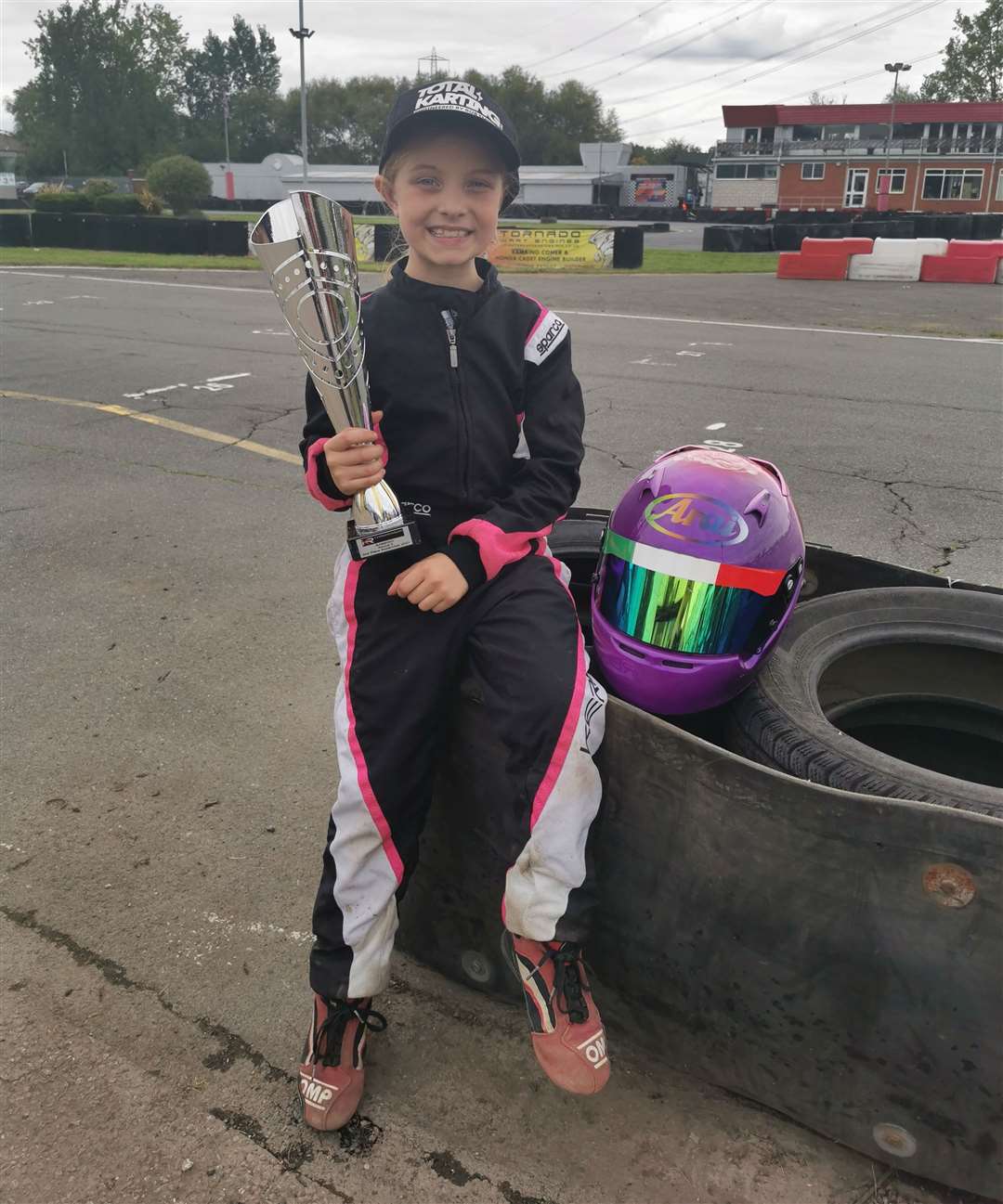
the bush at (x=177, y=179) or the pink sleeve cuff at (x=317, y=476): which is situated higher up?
the bush at (x=177, y=179)

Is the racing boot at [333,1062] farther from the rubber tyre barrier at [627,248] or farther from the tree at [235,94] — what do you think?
the tree at [235,94]

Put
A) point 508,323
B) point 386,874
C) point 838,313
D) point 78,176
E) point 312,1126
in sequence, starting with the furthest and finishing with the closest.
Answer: point 78,176
point 838,313
point 508,323
point 386,874
point 312,1126

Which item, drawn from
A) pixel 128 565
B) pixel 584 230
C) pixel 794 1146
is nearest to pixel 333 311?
pixel 794 1146

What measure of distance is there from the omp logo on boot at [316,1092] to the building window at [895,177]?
7714 cm

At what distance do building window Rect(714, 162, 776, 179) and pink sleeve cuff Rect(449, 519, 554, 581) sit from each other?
251 feet

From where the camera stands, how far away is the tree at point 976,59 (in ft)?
279

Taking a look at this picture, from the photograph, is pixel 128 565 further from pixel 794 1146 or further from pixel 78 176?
pixel 78 176

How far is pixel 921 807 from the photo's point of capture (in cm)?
145

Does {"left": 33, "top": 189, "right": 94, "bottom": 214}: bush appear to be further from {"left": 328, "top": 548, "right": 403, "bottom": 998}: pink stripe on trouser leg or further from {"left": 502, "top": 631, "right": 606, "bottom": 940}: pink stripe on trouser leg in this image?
{"left": 502, "top": 631, "right": 606, "bottom": 940}: pink stripe on trouser leg

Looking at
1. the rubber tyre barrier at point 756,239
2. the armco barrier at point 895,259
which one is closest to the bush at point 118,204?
the rubber tyre barrier at point 756,239

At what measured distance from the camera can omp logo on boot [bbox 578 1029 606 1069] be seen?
5.79 ft

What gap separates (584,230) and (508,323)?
2276 centimetres

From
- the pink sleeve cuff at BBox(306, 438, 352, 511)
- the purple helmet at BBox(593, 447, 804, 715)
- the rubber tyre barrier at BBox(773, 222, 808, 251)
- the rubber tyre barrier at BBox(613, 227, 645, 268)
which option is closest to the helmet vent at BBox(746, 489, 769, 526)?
the purple helmet at BBox(593, 447, 804, 715)

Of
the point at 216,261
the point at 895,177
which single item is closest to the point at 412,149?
the point at 216,261
